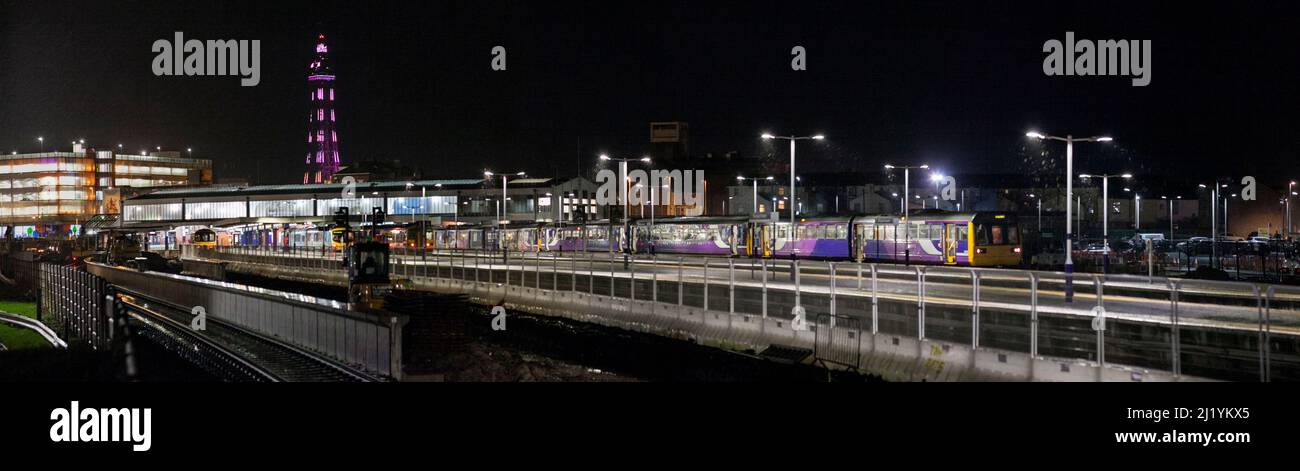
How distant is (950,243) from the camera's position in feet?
145

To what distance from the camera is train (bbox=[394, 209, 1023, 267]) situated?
44125 mm

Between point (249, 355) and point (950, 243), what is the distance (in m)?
32.5

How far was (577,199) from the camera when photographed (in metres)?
114

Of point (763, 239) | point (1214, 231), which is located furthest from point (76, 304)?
point (1214, 231)

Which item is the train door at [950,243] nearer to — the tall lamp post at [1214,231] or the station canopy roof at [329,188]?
the tall lamp post at [1214,231]

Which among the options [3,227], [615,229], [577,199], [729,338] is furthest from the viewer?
[3,227]

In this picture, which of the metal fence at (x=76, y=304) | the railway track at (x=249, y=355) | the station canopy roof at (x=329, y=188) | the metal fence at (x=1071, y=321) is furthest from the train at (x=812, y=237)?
the station canopy roof at (x=329, y=188)

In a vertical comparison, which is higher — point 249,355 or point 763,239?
point 763,239

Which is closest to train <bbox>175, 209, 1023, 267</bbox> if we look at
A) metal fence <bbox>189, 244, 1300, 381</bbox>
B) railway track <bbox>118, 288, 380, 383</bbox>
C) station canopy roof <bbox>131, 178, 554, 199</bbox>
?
railway track <bbox>118, 288, 380, 383</bbox>

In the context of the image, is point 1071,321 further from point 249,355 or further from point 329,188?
point 329,188

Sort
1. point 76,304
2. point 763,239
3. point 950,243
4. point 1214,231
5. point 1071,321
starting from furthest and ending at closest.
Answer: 1. point 763,239
2. point 1214,231
3. point 950,243
4. point 76,304
5. point 1071,321
